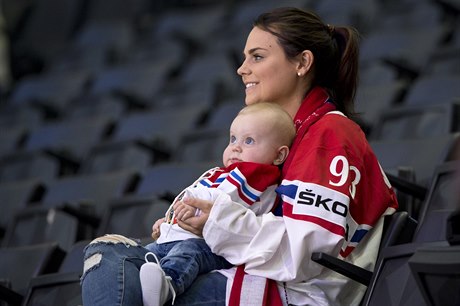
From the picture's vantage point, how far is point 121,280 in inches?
82.8

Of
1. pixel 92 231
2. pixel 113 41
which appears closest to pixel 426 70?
pixel 92 231

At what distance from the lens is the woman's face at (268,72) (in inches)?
98.3

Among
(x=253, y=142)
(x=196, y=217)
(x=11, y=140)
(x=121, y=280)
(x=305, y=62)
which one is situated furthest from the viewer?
(x=11, y=140)

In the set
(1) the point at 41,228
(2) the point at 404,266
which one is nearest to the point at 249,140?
(2) the point at 404,266

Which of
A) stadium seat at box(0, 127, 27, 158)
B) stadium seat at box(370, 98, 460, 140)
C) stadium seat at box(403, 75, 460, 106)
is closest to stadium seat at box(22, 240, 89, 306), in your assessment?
stadium seat at box(370, 98, 460, 140)

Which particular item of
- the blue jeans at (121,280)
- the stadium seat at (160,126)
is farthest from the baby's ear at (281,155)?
the stadium seat at (160,126)

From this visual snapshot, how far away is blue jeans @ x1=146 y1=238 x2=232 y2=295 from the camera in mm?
2133

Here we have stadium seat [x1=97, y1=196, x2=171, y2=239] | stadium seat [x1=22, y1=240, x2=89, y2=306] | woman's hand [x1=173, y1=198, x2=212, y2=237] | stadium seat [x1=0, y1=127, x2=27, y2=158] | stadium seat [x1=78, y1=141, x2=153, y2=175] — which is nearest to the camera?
woman's hand [x1=173, y1=198, x2=212, y2=237]

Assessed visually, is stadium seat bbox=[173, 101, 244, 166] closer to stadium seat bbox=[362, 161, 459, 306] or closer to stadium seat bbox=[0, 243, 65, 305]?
stadium seat bbox=[0, 243, 65, 305]

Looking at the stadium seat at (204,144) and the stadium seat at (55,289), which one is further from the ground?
the stadium seat at (204,144)

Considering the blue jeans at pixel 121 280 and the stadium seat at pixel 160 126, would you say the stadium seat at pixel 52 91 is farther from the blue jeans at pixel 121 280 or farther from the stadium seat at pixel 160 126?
the blue jeans at pixel 121 280

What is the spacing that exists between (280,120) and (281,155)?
78mm

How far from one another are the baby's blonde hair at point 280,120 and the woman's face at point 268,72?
0.46 feet

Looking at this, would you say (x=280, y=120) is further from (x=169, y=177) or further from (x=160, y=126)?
(x=160, y=126)
